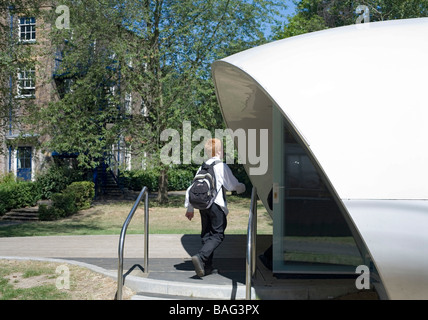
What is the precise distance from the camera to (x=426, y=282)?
460cm

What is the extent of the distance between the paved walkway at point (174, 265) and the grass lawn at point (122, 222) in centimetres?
333

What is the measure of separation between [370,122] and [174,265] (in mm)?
3560

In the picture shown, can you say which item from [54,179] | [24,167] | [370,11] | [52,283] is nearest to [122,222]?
[54,179]

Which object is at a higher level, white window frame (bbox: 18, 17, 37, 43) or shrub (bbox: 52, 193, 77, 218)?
white window frame (bbox: 18, 17, 37, 43)

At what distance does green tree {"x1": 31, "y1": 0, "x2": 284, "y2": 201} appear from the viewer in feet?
65.2

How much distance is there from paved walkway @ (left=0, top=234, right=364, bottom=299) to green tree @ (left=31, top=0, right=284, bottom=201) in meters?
10.1

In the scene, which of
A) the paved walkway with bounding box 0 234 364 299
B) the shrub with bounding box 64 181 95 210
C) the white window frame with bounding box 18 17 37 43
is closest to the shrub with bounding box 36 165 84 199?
the shrub with bounding box 64 181 95 210

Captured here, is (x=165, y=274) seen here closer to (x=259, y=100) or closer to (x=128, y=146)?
(x=259, y=100)

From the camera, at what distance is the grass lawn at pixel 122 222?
14156 mm

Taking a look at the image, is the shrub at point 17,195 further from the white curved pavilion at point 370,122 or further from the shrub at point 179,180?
the white curved pavilion at point 370,122

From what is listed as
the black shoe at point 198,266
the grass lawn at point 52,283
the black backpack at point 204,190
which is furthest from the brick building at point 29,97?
the black shoe at point 198,266

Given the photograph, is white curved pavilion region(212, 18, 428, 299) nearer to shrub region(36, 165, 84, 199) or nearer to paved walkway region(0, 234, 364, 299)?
paved walkway region(0, 234, 364, 299)

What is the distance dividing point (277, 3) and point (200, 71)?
5.05 m
